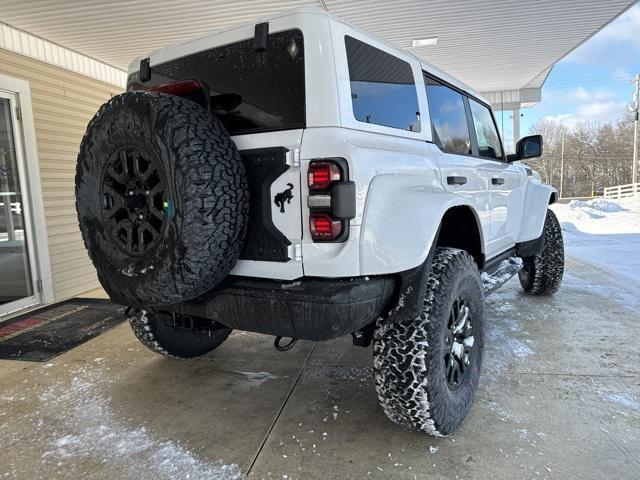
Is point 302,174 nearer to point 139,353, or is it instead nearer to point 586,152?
point 139,353

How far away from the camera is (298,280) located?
195cm

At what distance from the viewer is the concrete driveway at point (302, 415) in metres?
2.10

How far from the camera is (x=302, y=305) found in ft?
5.95

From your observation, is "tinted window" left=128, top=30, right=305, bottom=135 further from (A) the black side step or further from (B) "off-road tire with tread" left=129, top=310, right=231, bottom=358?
(A) the black side step

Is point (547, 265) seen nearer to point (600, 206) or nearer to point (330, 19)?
point (330, 19)

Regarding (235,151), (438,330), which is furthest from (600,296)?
(235,151)


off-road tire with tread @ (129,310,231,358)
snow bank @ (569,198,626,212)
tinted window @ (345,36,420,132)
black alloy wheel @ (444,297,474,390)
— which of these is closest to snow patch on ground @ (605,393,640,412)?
black alloy wheel @ (444,297,474,390)

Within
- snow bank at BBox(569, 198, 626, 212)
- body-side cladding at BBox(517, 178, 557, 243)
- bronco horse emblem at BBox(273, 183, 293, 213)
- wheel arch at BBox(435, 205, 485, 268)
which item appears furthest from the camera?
snow bank at BBox(569, 198, 626, 212)

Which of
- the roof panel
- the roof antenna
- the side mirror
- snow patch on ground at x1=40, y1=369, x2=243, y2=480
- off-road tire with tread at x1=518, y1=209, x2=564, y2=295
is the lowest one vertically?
snow patch on ground at x1=40, y1=369, x2=243, y2=480

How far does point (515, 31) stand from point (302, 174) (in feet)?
18.4

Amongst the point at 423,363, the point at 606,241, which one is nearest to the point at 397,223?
the point at 423,363

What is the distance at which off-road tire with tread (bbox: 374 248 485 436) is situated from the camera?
82.2 inches

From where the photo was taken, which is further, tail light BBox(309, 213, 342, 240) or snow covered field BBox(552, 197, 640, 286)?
snow covered field BBox(552, 197, 640, 286)

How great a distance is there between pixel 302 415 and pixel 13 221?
169 inches
